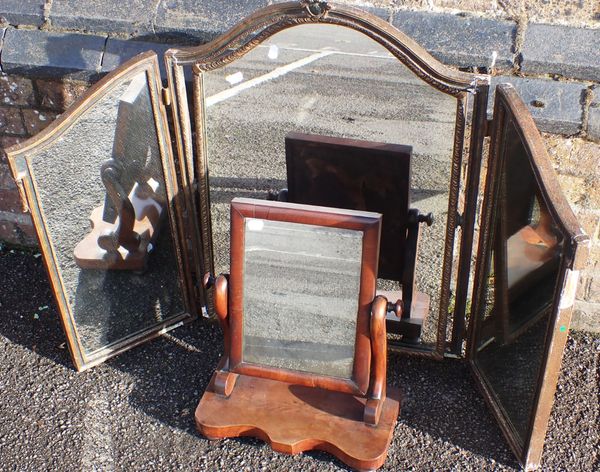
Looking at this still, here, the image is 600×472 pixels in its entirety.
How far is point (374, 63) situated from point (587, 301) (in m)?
1.69

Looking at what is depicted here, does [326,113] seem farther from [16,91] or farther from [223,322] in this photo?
[16,91]

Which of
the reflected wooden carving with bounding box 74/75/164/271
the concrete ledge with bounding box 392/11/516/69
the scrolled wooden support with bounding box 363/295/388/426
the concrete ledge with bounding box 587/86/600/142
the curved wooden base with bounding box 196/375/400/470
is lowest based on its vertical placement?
the curved wooden base with bounding box 196/375/400/470

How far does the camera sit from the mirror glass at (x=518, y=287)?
2939 mm

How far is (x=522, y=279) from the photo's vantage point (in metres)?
3.18

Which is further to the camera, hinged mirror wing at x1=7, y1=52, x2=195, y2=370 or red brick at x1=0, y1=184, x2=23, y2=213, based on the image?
red brick at x1=0, y1=184, x2=23, y2=213

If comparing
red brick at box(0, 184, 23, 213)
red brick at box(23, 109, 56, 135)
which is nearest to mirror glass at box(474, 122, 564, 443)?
red brick at box(23, 109, 56, 135)

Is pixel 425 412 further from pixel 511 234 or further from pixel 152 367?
pixel 152 367

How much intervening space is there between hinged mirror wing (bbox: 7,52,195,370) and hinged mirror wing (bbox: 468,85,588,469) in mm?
1448

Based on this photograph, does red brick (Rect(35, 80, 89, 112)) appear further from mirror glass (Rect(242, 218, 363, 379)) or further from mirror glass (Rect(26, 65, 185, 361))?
mirror glass (Rect(242, 218, 363, 379))

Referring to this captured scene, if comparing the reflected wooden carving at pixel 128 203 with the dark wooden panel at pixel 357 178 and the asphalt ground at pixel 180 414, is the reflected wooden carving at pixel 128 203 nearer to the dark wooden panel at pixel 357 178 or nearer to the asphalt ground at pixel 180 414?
the asphalt ground at pixel 180 414

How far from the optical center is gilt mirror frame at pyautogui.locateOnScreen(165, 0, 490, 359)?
3.05 m

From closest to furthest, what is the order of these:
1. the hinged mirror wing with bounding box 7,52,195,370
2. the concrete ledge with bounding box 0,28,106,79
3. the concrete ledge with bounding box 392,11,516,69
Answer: the hinged mirror wing with bounding box 7,52,195,370
the concrete ledge with bounding box 392,11,516,69
the concrete ledge with bounding box 0,28,106,79

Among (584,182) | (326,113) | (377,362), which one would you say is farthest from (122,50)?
(584,182)

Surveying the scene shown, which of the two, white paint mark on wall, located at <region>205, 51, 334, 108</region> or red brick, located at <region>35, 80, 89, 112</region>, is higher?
white paint mark on wall, located at <region>205, 51, 334, 108</region>
